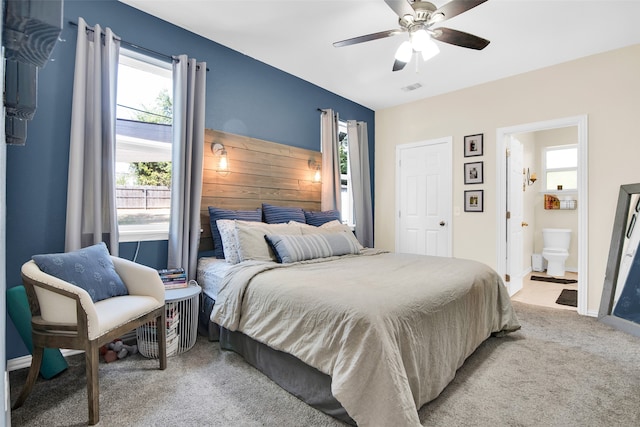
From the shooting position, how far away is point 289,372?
6.37 ft

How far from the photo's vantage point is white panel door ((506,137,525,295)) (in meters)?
4.14

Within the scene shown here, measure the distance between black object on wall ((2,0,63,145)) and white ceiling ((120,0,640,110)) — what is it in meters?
2.06

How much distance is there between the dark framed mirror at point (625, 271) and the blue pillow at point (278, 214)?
2.97m

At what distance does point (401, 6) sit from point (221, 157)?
2.09 metres

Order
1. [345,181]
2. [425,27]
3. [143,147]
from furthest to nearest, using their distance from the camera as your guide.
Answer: [345,181]
[143,147]
[425,27]

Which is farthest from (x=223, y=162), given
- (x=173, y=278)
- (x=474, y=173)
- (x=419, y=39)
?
(x=474, y=173)

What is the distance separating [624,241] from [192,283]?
150 inches

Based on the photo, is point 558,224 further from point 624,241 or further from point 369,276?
point 369,276

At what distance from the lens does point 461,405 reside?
182 centimetres

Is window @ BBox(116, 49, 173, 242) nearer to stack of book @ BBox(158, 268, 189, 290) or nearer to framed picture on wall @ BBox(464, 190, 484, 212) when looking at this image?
stack of book @ BBox(158, 268, 189, 290)

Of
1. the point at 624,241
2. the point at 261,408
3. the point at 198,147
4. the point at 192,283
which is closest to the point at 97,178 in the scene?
the point at 198,147

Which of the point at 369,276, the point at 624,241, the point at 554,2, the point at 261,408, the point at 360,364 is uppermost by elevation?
the point at 554,2

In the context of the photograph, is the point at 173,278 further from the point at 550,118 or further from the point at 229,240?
the point at 550,118

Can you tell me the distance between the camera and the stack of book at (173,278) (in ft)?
8.41
